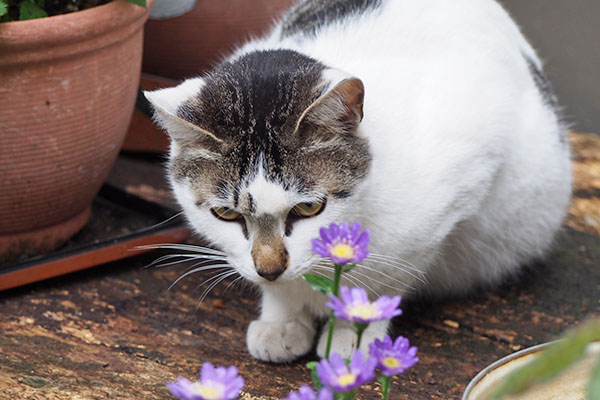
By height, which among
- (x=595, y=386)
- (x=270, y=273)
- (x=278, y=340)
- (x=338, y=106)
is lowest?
(x=278, y=340)

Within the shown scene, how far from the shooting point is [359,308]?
1127 millimetres

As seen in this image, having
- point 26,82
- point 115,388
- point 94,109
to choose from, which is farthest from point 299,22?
point 115,388

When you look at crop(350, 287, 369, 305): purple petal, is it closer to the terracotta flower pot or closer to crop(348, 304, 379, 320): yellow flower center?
crop(348, 304, 379, 320): yellow flower center

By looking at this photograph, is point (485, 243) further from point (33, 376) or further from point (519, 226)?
point (33, 376)

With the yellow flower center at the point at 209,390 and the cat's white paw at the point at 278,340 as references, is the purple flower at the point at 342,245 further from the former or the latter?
the cat's white paw at the point at 278,340

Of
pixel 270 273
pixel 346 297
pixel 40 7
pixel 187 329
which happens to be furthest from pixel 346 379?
pixel 40 7

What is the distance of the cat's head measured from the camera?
60.8 inches

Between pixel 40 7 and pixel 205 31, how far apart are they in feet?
2.56

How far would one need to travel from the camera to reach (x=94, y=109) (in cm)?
211

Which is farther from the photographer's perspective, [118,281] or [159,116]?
[118,281]

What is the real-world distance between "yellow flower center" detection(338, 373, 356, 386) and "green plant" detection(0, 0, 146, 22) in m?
1.29

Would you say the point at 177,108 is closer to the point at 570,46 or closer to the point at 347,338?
the point at 347,338

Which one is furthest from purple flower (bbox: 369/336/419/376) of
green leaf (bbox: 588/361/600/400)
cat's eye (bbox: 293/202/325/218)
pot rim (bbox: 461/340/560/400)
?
cat's eye (bbox: 293/202/325/218)

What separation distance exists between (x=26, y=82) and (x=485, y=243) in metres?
1.27
